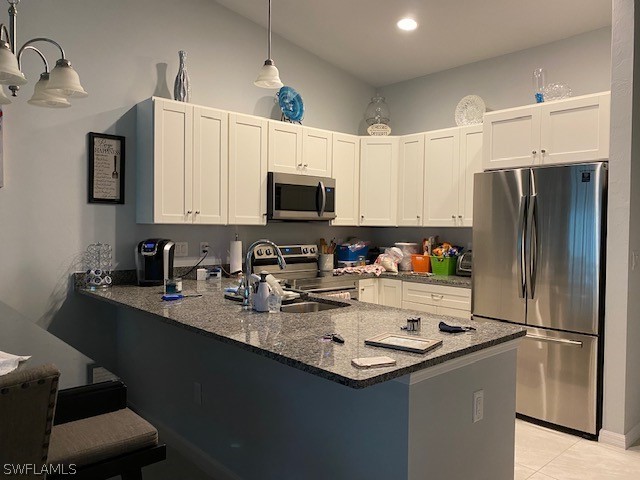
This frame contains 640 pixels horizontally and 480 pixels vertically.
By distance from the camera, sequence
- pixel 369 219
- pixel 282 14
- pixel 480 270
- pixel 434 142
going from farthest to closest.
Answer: pixel 369 219
pixel 434 142
pixel 282 14
pixel 480 270

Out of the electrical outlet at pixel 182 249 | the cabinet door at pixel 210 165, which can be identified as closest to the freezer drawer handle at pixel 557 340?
the cabinet door at pixel 210 165

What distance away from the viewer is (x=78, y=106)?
3.38 meters

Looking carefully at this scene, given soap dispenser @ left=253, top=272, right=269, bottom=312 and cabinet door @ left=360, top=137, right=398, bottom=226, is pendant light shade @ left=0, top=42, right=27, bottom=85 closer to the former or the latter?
soap dispenser @ left=253, top=272, right=269, bottom=312

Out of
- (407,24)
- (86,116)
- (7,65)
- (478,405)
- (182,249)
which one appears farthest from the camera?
(407,24)

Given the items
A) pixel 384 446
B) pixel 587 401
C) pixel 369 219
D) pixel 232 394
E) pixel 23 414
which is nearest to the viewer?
pixel 23 414

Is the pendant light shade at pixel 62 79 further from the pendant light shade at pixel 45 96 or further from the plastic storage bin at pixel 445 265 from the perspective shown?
the plastic storage bin at pixel 445 265

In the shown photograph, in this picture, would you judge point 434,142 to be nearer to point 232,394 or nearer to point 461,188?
point 461,188

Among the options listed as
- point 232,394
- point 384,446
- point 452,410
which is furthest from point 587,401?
point 232,394

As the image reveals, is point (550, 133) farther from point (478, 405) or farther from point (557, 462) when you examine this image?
point (478, 405)

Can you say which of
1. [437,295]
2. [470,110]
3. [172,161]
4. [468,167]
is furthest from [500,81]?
[172,161]

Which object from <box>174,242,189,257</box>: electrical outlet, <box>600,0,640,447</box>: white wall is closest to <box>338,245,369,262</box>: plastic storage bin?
<box>174,242,189,257</box>: electrical outlet

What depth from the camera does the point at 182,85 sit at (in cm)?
369

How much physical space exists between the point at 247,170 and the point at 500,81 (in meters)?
2.43

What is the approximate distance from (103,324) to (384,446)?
8.37 ft
